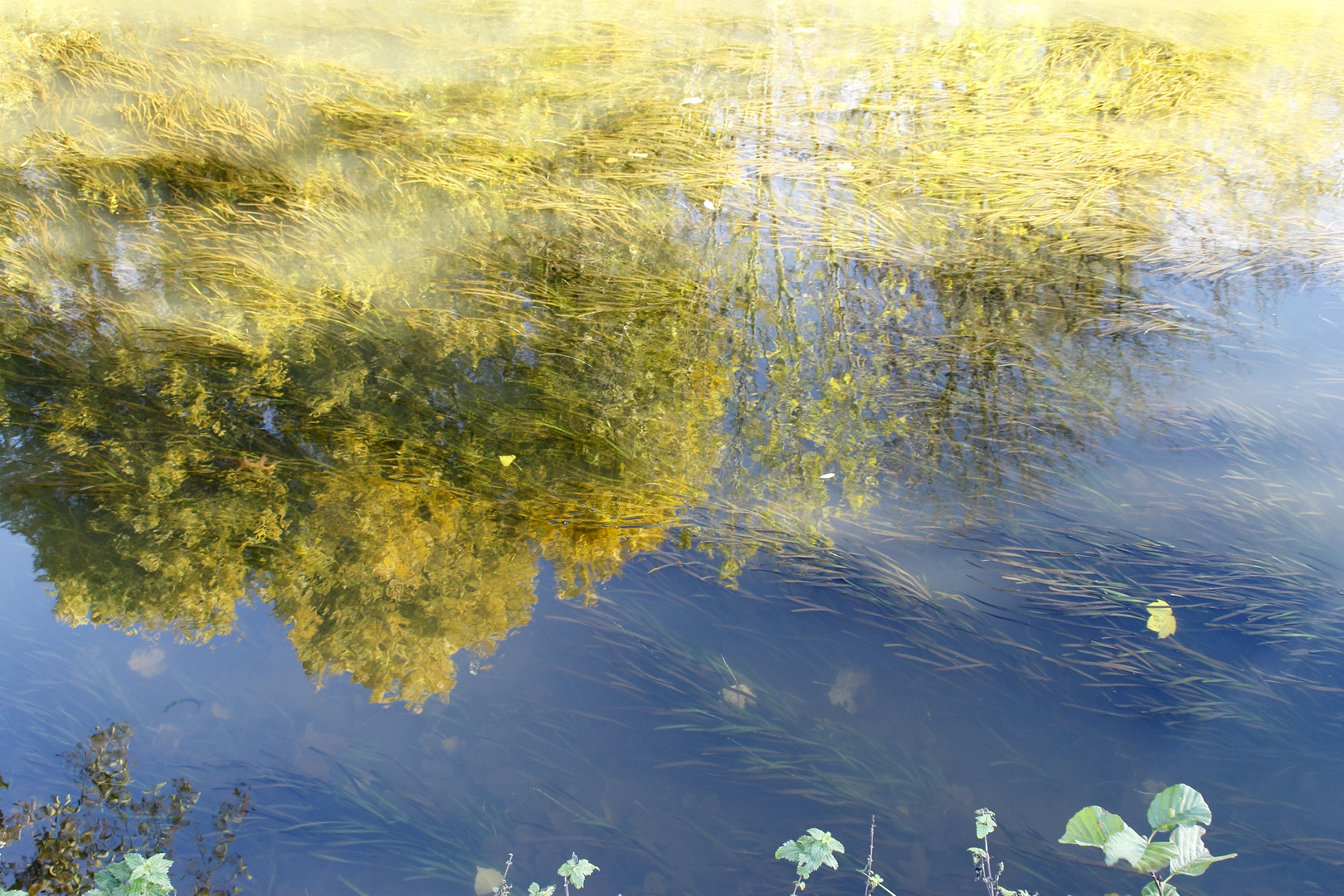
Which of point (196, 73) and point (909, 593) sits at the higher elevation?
point (196, 73)

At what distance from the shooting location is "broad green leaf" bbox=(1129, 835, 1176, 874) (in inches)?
37.7

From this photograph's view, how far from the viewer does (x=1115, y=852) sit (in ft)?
3.18

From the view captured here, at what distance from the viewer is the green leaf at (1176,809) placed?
97cm

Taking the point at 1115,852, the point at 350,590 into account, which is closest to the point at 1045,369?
the point at 1115,852

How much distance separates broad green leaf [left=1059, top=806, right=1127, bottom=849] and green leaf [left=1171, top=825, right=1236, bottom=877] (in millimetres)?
66

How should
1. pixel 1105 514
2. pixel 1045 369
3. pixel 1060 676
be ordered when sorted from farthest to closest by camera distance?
pixel 1045 369 → pixel 1105 514 → pixel 1060 676

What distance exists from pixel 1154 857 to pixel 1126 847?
1.7 inches

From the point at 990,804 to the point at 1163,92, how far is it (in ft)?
12.8

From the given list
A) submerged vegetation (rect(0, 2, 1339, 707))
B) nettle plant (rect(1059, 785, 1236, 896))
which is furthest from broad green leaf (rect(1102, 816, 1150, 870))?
submerged vegetation (rect(0, 2, 1339, 707))

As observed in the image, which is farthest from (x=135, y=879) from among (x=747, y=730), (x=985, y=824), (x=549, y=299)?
(x=549, y=299)

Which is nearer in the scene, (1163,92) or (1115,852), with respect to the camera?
(1115,852)

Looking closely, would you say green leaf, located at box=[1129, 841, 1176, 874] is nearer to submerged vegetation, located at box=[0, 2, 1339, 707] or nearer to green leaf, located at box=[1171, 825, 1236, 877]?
green leaf, located at box=[1171, 825, 1236, 877]

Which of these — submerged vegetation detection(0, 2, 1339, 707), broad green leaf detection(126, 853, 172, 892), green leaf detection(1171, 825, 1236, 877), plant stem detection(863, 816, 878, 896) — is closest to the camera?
green leaf detection(1171, 825, 1236, 877)

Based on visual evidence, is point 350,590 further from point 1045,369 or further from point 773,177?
point 773,177
